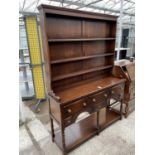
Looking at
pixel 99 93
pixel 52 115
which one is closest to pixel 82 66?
pixel 99 93

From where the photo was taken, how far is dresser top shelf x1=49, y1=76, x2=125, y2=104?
1694mm

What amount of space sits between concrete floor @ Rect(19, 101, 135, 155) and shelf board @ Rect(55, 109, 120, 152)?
0.07m

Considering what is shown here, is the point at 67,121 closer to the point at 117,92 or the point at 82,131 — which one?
the point at 82,131

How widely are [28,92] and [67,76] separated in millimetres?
2158

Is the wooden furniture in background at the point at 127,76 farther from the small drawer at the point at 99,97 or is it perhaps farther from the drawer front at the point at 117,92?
the small drawer at the point at 99,97

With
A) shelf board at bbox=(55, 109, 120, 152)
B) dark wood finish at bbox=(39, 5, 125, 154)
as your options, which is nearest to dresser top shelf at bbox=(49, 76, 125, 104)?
dark wood finish at bbox=(39, 5, 125, 154)

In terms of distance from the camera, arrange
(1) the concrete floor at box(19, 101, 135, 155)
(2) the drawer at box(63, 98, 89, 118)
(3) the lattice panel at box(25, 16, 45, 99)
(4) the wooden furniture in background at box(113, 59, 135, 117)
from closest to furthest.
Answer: (2) the drawer at box(63, 98, 89, 118) < (1) the concrete floor at box(19, 101, 135, 155) < (4) the wooden furniture in background at box(113, 59, 135, 117) < (3) the lattice panel at box(25, 16, 45, 99)

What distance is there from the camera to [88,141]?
6.74ft

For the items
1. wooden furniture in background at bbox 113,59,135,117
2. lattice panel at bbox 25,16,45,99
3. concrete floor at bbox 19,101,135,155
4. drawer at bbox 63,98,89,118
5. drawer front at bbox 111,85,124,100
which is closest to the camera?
drawer at bbox 63,98,89,118

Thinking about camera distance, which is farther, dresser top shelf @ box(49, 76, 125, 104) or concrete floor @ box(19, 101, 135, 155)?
concrete floor @ box(19, 101, 135, 155)

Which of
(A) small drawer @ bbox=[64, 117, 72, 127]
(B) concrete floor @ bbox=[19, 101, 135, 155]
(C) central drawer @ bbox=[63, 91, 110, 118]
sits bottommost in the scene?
(B) concrete floor @ bbox=[19, 101, 135, 155]

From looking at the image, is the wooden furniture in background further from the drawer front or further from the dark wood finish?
the drawer front

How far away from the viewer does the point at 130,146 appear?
1950mm
